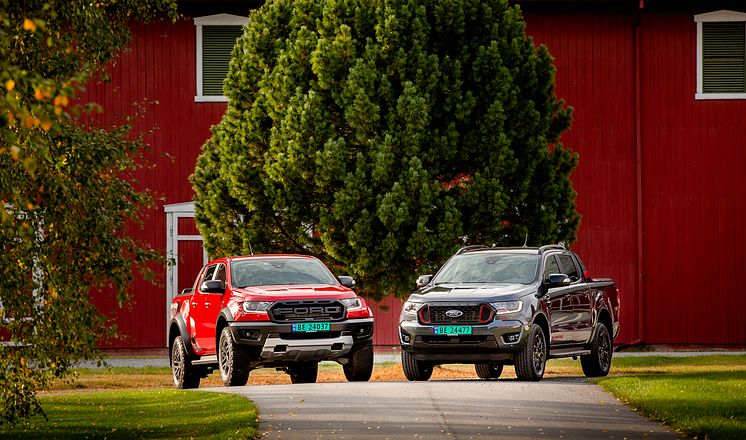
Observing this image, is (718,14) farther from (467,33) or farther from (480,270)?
(480,270)

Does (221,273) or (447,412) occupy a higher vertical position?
(221,273)

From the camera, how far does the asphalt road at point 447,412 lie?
12805mm

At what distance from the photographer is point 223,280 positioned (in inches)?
757

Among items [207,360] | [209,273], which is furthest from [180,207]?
[207,360]

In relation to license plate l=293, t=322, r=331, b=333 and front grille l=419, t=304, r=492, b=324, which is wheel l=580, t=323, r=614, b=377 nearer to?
front grille l=419, t=304, r=492, b=324

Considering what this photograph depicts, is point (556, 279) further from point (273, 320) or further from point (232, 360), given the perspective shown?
point (232, 360)

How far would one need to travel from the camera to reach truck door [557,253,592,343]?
19469 mm

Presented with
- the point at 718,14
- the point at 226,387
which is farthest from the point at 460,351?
the point at 718,14

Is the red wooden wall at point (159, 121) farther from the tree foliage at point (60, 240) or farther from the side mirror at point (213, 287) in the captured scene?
the tree foliage at point (60, 240)

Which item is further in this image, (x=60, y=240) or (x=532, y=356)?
(x=532, y=356)

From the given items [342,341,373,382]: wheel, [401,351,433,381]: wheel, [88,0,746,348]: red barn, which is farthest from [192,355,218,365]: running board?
[88,0,746,348]: red barn

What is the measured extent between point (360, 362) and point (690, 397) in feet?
15.1

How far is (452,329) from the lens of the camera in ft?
59.3

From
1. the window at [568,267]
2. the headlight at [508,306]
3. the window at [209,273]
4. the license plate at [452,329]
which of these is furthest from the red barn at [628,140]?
the headlight at [508,306]
